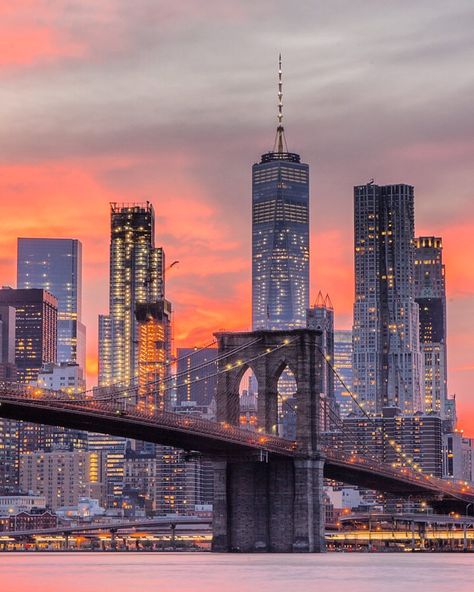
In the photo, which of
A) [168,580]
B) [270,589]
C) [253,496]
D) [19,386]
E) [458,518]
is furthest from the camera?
[458,518]

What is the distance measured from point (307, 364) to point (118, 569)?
24.4 metres

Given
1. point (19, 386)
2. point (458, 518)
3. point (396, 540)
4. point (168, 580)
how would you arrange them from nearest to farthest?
point (168, 580)
point (19, 386)
point (458, 518)
point (396, 540)

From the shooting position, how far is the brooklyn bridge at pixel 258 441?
340 feet

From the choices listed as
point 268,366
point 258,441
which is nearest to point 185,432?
point 258,441

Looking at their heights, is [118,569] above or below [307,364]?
below

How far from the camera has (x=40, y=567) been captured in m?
112

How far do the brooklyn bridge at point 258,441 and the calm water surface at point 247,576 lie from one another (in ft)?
10.2

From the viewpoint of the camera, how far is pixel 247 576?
88.8m

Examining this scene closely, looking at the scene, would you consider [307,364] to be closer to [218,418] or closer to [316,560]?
[218,418]

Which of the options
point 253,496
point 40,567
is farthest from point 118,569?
point 253,496

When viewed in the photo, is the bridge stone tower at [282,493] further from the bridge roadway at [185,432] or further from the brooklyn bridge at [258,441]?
the bridge roadway at [185,432]

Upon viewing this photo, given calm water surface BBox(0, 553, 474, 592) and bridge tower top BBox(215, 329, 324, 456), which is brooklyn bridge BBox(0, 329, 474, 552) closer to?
bridge tower top BBox(215, 329, 324, 456)

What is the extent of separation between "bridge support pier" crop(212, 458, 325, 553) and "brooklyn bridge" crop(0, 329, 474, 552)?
0.22 feet

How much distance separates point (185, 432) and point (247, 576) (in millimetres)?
19017
